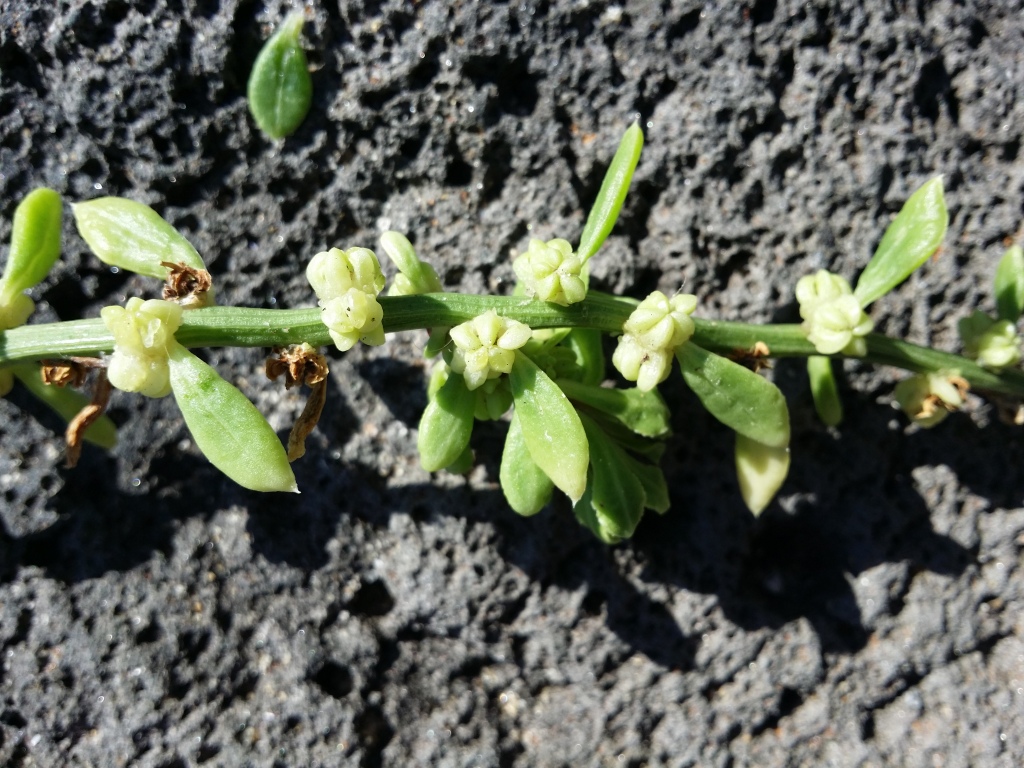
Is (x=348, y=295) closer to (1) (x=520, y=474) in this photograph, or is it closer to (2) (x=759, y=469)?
(1) (x=520, y=474)

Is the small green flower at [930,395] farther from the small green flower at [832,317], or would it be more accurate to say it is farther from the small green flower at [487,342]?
the small green flower at [487,342]

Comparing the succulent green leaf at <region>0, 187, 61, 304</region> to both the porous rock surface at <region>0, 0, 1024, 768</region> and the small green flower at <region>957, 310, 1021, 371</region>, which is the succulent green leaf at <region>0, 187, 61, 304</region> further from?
the small green flower at <region>957, 310, 1021, 371</region>

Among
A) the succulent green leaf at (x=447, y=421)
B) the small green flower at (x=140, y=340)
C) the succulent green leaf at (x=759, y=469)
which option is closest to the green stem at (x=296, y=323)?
the small green flower at (x=140, y=340)

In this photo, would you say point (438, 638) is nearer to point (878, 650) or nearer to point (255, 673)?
point (255, 673)

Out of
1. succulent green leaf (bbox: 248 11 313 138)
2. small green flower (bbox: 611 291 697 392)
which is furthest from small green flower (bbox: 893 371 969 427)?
succulent green leaf (bbox: 248 11 313 138)

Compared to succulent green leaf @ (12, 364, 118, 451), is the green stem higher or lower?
higher

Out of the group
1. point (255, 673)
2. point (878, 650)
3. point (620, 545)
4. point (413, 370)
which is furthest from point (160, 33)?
point (878, 650)

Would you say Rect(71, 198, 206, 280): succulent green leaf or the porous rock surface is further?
the porous rock surface

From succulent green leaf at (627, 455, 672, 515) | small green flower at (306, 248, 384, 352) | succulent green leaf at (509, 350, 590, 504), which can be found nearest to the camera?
small green flower at (306, 248, 384, 352)
